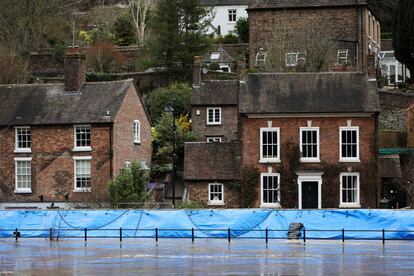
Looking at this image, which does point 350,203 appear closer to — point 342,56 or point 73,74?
point 73,74

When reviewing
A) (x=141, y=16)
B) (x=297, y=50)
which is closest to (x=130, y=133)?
(x=297, y=50)

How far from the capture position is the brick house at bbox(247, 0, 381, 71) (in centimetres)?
9138

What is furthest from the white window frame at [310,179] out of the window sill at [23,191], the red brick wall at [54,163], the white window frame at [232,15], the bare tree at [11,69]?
the white window frame at [232,15]

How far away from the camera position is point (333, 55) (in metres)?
88.6

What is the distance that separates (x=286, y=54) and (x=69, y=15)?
121ft

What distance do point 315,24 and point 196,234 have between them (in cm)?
4289

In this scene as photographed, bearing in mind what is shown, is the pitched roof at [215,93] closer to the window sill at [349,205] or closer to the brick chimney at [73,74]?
the brick chimney at [73,74]

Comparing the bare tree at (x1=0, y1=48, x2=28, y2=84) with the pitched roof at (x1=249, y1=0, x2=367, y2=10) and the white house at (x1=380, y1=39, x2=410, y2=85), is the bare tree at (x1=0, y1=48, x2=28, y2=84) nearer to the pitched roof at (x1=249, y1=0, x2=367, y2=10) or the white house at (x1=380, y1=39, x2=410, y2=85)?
the pitched roof at (x1=249, y1=0, x2=367, y2=10)

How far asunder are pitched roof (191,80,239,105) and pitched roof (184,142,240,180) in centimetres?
1531

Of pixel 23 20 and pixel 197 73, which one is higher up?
pixel 23 20

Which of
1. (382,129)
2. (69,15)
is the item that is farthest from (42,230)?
(69,15)

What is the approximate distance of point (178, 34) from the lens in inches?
3718

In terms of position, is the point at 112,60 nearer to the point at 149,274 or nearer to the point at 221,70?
the point at 221,70

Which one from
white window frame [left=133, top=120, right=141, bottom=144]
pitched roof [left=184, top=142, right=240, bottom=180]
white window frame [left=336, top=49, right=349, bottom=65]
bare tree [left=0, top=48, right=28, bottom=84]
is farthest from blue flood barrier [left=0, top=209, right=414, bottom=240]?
white window frame [left=336, top=49, right=349, bottom=65]
